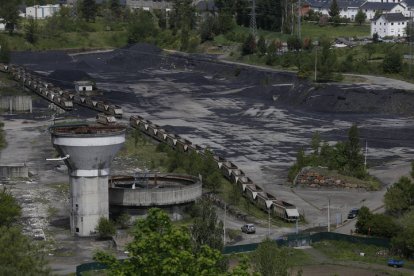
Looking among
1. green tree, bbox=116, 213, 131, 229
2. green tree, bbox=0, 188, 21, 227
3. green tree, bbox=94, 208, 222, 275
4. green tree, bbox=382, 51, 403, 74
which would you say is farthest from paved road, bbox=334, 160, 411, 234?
green tree, bbox=382, 51, 403, 74

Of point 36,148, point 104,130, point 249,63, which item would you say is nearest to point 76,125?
point 104,130

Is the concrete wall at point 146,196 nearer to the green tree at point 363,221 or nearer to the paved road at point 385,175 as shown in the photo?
the paved road at point 385,175

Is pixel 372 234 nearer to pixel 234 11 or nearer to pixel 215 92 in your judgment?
pixel 215 92

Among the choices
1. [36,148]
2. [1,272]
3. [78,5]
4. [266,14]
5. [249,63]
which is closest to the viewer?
[1,272]

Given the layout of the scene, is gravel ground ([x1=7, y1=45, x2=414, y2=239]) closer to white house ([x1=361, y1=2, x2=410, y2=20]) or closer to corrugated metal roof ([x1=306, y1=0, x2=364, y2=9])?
corrugated metal roof ([x1=306, y1=0, x2=364, y2=9])

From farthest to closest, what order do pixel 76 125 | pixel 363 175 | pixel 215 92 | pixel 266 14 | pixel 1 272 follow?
pixel 266 14
pixel 215 92
pixel 363 175
pixel 76 125
pixel 1 272

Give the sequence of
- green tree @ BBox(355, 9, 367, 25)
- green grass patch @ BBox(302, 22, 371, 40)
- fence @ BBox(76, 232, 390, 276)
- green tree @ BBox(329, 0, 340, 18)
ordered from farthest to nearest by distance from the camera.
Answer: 1. green tree @ BBox(355, 9, 367, 25)
2. green tree @ BBox(329, 0, 340, 18)
3. green grass patch @ BBox(302, 22, 371, 40)
4. fence @ BBox(76, 232, 390, 276)
